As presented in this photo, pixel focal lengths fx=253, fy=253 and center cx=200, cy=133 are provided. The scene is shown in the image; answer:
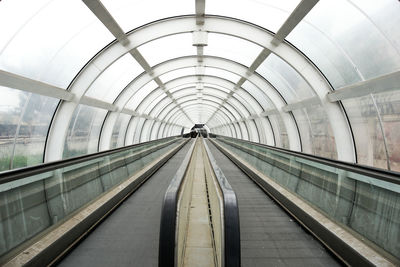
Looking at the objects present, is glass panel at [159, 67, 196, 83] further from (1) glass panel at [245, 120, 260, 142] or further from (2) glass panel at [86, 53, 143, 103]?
(1) glass panel at [245, 120, 260, 142]

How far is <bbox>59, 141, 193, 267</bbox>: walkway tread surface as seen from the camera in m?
3.28

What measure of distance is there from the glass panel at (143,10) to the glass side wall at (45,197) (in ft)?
18.5

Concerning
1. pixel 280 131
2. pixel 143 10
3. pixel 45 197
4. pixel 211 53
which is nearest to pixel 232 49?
pixel 211 53

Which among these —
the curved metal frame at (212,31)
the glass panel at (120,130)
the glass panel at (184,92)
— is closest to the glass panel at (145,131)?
the glass panel at (120,130)

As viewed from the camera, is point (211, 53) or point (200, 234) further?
point (211, 53)

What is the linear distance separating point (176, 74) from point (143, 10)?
31.4ft

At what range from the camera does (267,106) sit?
2036cm

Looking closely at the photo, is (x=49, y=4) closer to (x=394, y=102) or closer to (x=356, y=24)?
(x=356, y=24)

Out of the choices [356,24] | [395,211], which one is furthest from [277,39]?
[395,211]

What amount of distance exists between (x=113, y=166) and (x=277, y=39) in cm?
806

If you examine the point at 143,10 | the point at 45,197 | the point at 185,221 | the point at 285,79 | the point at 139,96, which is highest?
the point at 143,10

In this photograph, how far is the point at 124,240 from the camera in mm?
3867

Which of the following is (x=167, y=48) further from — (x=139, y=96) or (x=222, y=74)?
(x=139, y=96)

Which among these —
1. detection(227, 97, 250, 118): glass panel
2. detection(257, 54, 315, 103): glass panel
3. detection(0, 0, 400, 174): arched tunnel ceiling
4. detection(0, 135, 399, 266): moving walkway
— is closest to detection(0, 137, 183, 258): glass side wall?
detection(0, 135, 399, 266): moving walkway
